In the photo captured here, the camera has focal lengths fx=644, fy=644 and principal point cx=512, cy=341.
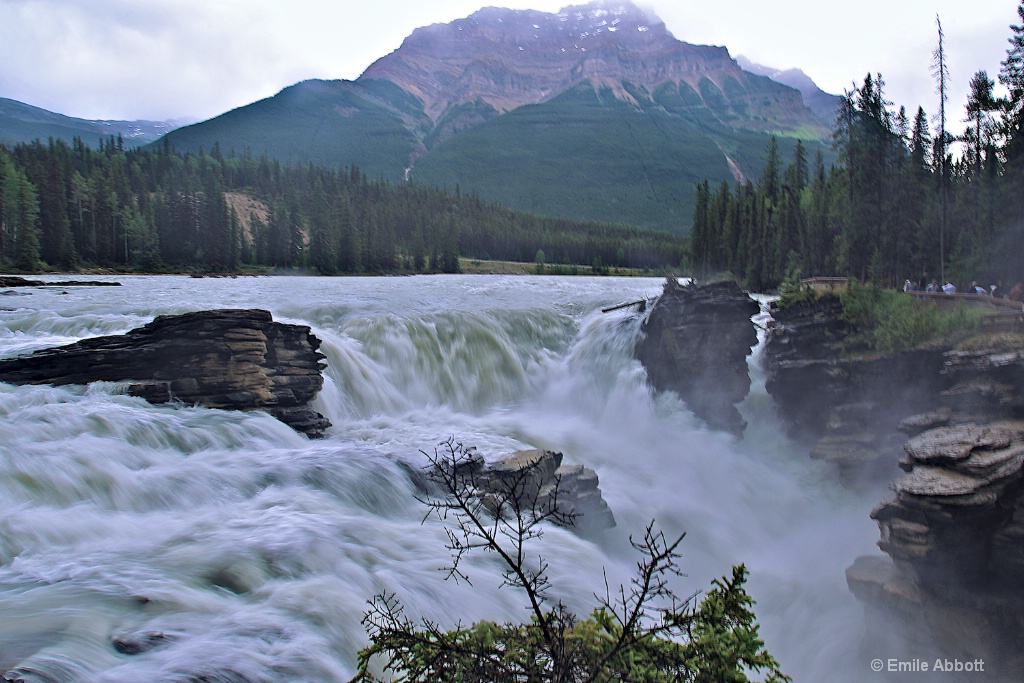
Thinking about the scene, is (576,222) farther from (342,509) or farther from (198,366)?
(342,509)

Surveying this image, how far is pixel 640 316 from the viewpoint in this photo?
1077 inches

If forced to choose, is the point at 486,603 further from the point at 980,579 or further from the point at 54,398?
the point at 54,398

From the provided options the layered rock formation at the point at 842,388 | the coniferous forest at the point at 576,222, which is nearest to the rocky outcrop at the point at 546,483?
the layered rock formation at the point at 842,388

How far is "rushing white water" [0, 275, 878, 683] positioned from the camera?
25.0ft

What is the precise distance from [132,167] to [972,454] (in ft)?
533

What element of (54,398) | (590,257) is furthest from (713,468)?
(590,257)

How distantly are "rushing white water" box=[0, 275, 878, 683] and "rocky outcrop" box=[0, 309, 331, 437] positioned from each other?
659 millimetres

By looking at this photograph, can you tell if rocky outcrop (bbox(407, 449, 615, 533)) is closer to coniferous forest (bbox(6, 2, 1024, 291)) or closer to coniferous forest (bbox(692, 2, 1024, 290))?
coniferous forest (bbox(6, 2, 1024, 291))

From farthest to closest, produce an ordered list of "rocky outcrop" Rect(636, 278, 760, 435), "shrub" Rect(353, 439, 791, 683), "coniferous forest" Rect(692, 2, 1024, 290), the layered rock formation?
"coniferous forest" Rect(692, 2, 1024, 290)
"rocky outcrop" Rect(636, 278, 760, 435)
the layered rock formation
"shrub" Rect(353, 439, 791, 683)

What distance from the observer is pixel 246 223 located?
14725cm

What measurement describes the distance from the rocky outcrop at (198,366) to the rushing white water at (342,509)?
66 cm

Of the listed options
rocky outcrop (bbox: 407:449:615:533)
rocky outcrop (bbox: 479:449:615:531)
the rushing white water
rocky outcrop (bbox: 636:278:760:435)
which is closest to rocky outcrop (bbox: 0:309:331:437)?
the rushing white water

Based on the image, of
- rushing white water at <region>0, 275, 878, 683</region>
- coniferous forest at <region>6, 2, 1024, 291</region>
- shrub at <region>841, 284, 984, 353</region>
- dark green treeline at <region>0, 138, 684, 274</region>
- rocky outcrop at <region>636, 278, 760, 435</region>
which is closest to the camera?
rushing white water at <region>0, 275, 878, 683</region>

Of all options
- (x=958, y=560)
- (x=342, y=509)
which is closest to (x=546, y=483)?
(x=342, y=509)
